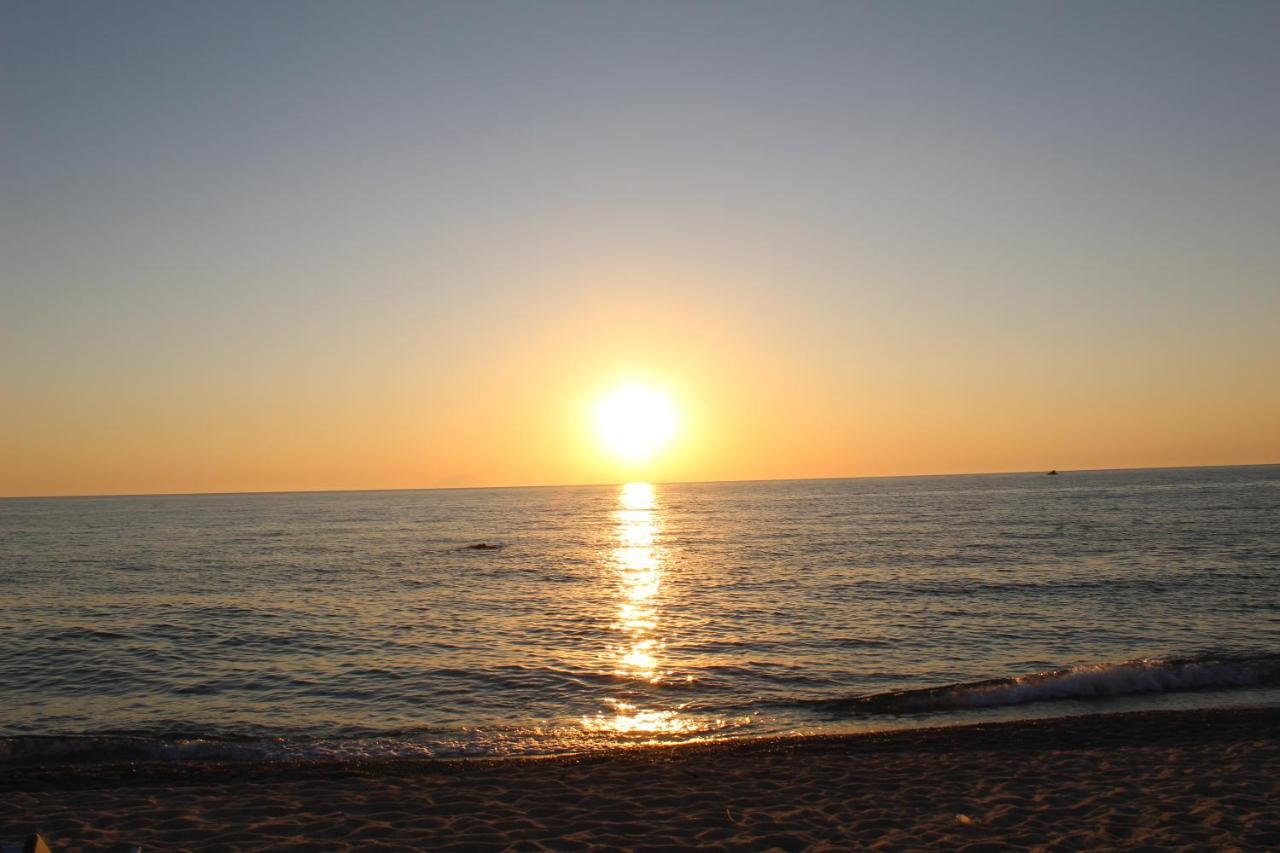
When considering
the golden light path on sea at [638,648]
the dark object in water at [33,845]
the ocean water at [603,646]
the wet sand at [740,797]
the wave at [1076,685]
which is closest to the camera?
the dark object in water at [33,845]

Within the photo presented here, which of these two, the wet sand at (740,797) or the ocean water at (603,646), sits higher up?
the wet sand at (740,797)

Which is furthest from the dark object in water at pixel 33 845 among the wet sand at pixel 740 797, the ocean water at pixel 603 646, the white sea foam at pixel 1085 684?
the white sea foam at pixel 1085 684

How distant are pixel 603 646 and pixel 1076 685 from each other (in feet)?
46.6

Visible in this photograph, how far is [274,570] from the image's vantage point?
52719mm

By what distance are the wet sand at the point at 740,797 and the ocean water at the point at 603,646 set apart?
2140 mm

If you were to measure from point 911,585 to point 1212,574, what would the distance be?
15238 mm

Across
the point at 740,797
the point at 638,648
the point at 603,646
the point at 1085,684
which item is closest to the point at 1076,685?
the point at 1085,684

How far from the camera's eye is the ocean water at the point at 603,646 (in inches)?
729

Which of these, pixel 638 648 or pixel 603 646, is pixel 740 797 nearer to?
pixel 638 648

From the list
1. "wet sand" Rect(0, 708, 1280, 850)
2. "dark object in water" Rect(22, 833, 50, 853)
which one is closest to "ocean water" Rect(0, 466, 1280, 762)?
"wet sand" Rect(0, 708, 1280, 850)

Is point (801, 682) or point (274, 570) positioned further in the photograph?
point (274, 570)

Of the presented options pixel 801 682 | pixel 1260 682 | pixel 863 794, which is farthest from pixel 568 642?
pixel 1260 682

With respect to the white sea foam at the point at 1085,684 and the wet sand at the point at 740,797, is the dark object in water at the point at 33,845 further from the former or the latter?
the white sea foam at the point at 1085,684

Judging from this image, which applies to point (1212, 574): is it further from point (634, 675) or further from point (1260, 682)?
point (634, 675)
